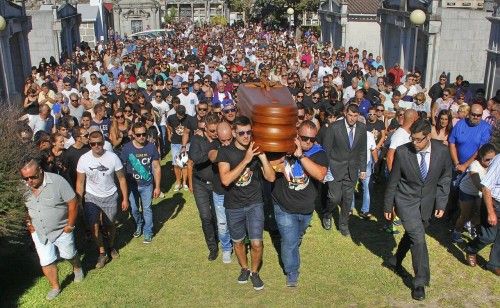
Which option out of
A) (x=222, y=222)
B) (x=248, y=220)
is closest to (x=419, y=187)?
(x=248, y=220)

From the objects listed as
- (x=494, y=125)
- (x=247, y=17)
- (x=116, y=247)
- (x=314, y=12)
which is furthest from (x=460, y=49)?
(x=247, y=17)

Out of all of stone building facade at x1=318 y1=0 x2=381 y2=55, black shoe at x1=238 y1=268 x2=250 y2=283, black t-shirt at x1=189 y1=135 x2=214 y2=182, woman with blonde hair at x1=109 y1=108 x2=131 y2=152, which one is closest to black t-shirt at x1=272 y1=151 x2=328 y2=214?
black shoe at x1=238 y1=268 x2=250 y2=283

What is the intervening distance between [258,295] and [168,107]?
6251 mm

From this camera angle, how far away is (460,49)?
1773 centimetres

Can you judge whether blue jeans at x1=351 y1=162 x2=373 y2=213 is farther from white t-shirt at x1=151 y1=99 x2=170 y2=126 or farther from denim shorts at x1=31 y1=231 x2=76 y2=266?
white t-shirt at x1=151 y1=99 x2=170 y2=126

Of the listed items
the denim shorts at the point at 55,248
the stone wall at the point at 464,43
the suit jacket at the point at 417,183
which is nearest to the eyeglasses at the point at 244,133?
the suit jacket at the point at 417,183

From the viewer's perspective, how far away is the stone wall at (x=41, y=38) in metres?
25.5

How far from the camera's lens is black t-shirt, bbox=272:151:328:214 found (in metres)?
5.71

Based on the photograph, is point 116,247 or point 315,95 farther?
point 315,95

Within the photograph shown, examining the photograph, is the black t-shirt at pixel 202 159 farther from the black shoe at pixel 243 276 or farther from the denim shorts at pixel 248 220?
the black shoe at pixel 243 276

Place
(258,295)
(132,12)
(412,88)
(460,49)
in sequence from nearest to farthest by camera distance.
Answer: (258,295)
(412,88)
(460,49)
(132,12)

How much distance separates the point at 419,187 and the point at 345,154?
167 cm

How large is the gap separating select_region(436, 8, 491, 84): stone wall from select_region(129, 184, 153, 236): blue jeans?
13.5 metres

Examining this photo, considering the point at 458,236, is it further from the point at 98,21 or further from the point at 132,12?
the point at 132,12
